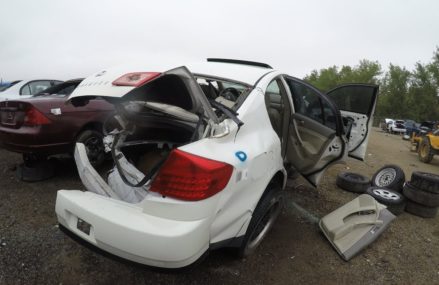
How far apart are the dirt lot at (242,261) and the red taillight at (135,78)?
1.14m

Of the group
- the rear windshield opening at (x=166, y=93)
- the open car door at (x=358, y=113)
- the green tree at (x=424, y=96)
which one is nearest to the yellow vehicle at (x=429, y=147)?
the open car door at (x=358, y=113)

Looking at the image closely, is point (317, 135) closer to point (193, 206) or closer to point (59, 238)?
point (193, 206)

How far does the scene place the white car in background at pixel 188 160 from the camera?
165 centimetres

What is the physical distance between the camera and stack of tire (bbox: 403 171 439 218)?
3.71m

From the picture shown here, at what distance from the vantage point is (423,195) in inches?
148

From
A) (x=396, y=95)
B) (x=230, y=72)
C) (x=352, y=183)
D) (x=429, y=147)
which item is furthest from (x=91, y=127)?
(x=396, y=95)

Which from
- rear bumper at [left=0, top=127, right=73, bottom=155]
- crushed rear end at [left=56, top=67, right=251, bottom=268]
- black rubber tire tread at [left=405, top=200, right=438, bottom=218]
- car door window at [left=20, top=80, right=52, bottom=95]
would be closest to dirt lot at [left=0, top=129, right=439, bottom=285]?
black rubber tire tread at [left=405, top=200, right=438, bottom=218]

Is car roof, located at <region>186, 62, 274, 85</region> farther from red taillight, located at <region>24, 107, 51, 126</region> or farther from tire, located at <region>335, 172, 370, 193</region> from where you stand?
tire, located at <region>335, 172, 370, 193</region>

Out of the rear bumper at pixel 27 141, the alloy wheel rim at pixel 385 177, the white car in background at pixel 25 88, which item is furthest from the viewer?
the white car in background at pixel 25 88

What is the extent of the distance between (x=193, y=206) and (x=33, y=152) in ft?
9.87

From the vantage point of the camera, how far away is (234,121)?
198cm

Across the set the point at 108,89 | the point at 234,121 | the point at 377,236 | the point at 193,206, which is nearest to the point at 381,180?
the point at 377,236

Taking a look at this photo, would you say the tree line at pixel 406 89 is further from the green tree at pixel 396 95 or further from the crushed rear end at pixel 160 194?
the crushed rear end at pixel 160 194

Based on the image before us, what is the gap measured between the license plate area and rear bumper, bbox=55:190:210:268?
0.02 metres
